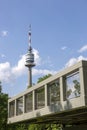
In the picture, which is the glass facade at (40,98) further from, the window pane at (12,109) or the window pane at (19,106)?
the window pane at (12,109)

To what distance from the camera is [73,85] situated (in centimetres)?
1598

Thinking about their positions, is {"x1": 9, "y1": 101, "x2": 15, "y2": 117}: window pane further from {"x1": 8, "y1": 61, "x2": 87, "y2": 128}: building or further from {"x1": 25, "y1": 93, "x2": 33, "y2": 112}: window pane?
{"x1": 25, "y1": 93, "x2": 33, "y2": 112}: window pane

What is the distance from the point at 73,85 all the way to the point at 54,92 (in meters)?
3.23

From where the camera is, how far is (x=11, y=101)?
2908 centimetres

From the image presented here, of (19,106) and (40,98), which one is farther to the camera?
(19,106)

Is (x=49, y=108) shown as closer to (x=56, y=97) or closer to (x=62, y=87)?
(x=56, y=97)

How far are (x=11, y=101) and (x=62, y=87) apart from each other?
12689 millimetres

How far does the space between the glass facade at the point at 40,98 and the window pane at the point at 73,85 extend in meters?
4.08

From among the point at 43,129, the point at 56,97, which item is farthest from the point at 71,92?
the point at 43,129

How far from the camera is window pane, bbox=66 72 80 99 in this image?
1563cm

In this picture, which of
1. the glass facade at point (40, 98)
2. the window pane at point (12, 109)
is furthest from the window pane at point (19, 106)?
the glass facade at point (40, 98)

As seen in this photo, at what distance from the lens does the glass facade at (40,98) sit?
68.4ft

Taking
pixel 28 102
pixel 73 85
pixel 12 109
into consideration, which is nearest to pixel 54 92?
pixel 73 85

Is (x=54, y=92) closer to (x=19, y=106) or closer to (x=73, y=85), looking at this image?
(x=73, y=85)
